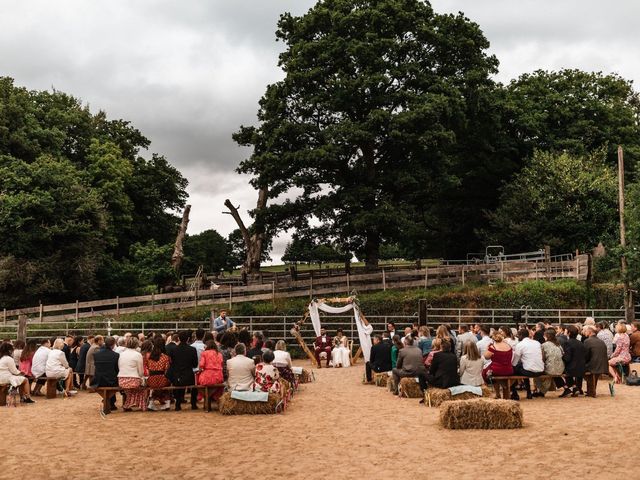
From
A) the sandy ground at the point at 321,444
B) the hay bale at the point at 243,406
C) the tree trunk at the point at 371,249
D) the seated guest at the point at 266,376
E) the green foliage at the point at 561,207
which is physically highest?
the green foliage at the point at 561,207

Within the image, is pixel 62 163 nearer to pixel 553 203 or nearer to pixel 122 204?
pixel 122 204

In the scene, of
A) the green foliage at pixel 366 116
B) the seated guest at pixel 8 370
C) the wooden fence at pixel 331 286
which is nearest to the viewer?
the seated guest at pixel 8 370

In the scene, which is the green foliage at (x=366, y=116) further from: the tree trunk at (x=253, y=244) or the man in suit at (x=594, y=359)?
the man in suit at (x=594, y=359)

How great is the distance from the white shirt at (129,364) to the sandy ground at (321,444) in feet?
2.78

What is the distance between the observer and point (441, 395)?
47.5 feet

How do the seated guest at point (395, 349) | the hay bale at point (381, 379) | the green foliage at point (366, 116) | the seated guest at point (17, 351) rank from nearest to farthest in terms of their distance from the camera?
the seated guest at point (17, 351) < the seated guest at point (395, 349) < the hay bale at point (381, 379) < the green foliage at point (366, 116)

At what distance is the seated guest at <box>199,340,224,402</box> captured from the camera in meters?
14.6

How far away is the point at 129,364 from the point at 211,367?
5.73ft

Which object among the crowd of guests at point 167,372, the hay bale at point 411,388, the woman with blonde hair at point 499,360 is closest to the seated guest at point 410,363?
the hay bale at point 411,388

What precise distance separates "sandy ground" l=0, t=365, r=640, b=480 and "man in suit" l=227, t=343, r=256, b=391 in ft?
2.58

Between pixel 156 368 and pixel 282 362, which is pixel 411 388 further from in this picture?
pixel 156 368

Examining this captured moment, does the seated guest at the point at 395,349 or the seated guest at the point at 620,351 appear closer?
the seated guest at the point at 620,351

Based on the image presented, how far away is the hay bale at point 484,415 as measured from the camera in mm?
11906

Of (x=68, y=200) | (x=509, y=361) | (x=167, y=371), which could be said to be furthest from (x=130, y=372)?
(x=68, y=200)
